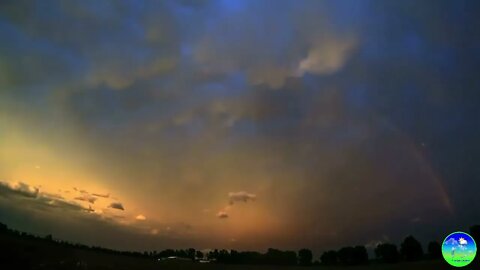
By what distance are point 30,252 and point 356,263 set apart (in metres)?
110

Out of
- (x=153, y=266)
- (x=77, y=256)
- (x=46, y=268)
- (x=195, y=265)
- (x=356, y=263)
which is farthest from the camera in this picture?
(x=356, y=263)

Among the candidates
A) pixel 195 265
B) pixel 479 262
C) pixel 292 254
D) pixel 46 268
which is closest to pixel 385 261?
pixel 292 254

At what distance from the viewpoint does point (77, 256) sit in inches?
3494

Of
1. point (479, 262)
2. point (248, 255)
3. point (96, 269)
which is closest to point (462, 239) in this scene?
point (479, 262)

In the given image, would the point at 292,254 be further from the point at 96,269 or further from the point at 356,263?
the point at 96,269

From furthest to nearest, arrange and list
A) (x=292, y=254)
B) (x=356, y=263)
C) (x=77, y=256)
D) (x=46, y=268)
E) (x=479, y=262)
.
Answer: (x=292, y=254), (x=356, y=263), (x=77, y=256), (x=46, y=268), (x=479, y=262)

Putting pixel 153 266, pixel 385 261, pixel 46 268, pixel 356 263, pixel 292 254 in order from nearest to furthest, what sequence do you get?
pixel 46 268 < pixel 153 266 < pixel 385 261 < pixel 356 263 < pixel 292 254

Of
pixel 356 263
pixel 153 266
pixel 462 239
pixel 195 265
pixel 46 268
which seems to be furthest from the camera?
pixel 356 263

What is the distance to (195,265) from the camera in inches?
4606

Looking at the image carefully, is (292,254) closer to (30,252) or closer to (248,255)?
(248,255)

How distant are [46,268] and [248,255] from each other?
113998 mm

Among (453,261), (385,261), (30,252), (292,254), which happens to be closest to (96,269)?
(30,252)

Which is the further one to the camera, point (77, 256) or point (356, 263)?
point (356, 263)

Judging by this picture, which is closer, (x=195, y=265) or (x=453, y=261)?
(x=453, y=261)
